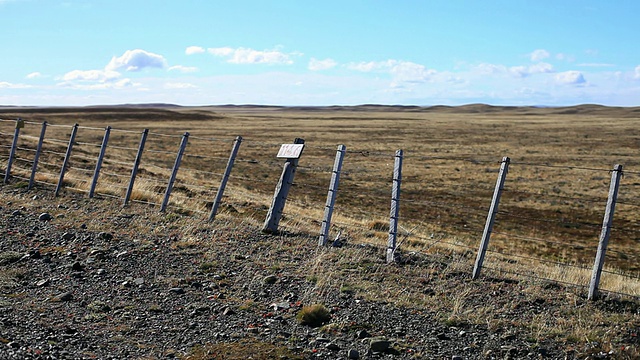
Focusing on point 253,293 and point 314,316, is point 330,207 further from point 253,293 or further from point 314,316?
point 314,316

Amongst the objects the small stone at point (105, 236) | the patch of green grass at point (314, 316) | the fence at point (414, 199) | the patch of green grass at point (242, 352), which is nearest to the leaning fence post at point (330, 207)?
the fence at point (414, 199)

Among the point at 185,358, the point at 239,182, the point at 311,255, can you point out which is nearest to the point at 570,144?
the point at 239,182

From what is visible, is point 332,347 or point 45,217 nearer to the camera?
point 332,347

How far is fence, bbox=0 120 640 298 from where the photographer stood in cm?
1017

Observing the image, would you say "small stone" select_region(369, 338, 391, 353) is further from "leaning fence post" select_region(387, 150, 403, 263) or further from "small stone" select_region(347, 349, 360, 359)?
"leaning fence post" select_region(387, 150, 403, 263)

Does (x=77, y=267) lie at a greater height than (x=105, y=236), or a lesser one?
lesser

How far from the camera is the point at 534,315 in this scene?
7.14 m

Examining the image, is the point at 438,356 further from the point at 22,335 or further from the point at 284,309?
the point at 22,335

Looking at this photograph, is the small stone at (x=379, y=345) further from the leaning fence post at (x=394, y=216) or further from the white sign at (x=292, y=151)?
the white sign at (x=292, y=151)

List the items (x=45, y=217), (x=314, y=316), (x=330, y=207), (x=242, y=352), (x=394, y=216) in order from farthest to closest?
1. (x=45, y=217)
2. (x=330, y=207)
3. (x=394, y=216)
4. (x=314, y=316)
5. (x=242, y=352)

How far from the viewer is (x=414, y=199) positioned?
26062 mm

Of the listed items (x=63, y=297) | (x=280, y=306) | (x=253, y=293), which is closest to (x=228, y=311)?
(x=280, y=306)

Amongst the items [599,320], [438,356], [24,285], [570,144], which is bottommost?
[24,285]

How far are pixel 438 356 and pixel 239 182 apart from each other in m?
22.5
